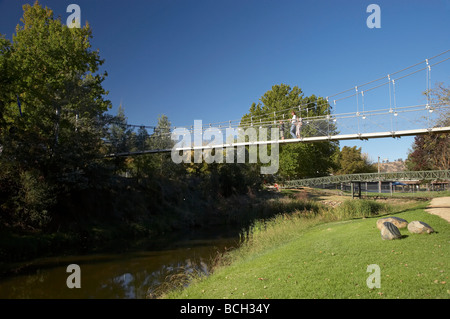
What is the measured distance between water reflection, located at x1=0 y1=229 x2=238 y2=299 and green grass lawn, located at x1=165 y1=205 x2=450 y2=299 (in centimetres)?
195

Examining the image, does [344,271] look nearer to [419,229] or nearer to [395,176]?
[419,229]

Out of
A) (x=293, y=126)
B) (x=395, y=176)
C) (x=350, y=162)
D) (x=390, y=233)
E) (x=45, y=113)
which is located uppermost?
(x=45, y=113)

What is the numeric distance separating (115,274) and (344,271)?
23.9 feet


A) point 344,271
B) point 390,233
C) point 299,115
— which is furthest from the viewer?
point 299,115

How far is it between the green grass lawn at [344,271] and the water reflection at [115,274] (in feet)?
6.39

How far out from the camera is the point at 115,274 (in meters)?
10.2

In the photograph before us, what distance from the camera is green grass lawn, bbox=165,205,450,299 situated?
5.06 m

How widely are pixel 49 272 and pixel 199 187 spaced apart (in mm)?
15992

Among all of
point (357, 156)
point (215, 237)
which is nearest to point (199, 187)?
point (215, 237)

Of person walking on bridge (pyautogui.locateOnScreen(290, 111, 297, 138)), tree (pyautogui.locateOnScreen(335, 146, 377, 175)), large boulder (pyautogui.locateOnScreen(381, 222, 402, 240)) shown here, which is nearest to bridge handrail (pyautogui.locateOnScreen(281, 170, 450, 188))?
person walking on bridge (pyautogui.locateOnScreen(290, 111, 297, 138))

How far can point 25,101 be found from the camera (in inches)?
659

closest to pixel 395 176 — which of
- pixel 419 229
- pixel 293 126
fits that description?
pixel 293 126

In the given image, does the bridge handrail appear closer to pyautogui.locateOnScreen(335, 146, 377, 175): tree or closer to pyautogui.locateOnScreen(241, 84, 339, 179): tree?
pyautogui.locateOnScreen(241, 84, 339, 179): tree

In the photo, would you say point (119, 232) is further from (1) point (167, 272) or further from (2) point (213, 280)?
(2) point (213, 280)
